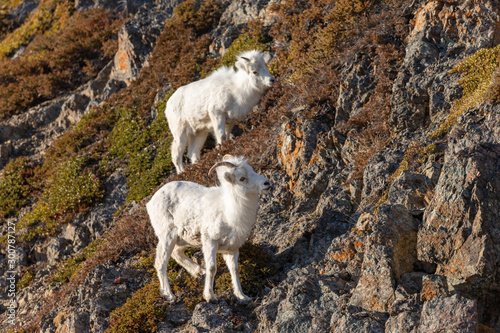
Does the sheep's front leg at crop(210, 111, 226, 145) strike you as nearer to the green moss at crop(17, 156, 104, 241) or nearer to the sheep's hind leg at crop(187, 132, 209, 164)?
the sheep's hind leg at crop(187, 132, 209, 164)

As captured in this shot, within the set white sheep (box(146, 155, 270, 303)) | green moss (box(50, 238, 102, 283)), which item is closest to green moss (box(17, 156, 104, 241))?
green moss (box(50, 238, 102, 283))

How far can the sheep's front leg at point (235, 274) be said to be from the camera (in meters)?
8.85

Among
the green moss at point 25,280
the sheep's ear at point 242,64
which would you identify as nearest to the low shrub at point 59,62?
the green moss at point 25,280

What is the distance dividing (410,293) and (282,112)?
7.05 m

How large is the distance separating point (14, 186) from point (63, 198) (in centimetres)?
340

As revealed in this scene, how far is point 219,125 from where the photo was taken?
45.8 ft

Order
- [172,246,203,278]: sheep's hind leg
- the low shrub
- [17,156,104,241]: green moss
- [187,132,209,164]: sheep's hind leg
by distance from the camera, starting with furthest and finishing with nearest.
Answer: the low shrub → [17,156,104,241]: green moss → [187,132,209,164]: sheep's hind leg → [172,246,203,278]: sheep's hind leg

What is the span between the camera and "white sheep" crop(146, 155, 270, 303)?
8.94 m

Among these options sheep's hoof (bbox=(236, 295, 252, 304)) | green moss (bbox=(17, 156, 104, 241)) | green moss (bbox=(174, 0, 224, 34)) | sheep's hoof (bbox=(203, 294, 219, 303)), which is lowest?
green moss (bbox=(17, 156, 104, 241))

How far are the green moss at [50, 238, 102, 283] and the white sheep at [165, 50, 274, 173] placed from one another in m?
2.86

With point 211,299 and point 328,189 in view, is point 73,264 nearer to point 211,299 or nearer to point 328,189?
point 211,299

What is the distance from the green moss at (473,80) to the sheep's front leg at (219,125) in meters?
5.55

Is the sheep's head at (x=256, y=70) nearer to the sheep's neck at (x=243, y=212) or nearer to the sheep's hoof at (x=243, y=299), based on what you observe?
the sheep's neck at (x=243, y=212)

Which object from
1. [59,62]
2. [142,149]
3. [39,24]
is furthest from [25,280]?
[39,24]
